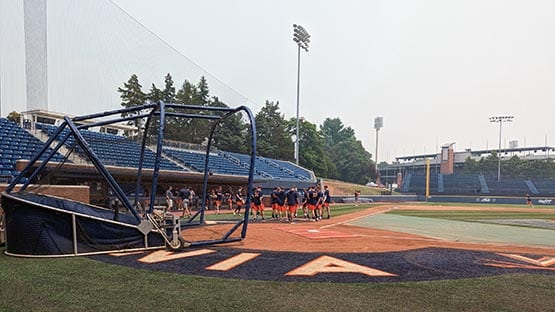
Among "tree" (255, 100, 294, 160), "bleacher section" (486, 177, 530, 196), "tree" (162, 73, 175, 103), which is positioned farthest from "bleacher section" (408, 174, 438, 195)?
"tree" (162, 73, 175, 103)

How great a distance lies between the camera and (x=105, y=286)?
226 inches

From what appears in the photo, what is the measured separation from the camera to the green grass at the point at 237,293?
4914 millimetres

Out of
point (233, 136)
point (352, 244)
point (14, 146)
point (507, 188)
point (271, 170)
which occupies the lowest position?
point (352, 244)

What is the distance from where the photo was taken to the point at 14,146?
18609 mm

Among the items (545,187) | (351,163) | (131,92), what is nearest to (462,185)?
(545,187)

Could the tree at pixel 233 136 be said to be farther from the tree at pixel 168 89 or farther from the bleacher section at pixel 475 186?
the bleacher section at pixel 475 186

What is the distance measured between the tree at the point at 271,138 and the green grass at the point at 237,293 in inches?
1730

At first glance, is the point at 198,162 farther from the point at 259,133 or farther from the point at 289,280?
the point at 259,133

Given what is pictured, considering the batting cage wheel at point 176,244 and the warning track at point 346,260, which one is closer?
the warning track at point 346,260

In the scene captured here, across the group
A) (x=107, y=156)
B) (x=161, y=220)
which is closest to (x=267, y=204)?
(x=107, y=156)

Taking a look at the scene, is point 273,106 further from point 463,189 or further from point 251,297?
point 251,297

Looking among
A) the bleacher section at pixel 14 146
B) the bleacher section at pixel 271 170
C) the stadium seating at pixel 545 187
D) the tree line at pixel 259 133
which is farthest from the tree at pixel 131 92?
the stadium seating at pixel 545 187

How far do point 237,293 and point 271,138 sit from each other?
1953 inches

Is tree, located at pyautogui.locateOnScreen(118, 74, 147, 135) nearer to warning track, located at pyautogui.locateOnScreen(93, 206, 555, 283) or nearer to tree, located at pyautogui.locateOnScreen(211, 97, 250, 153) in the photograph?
tree, located at pyautogui.locateOnScreen(211, 97, 250, 153)
